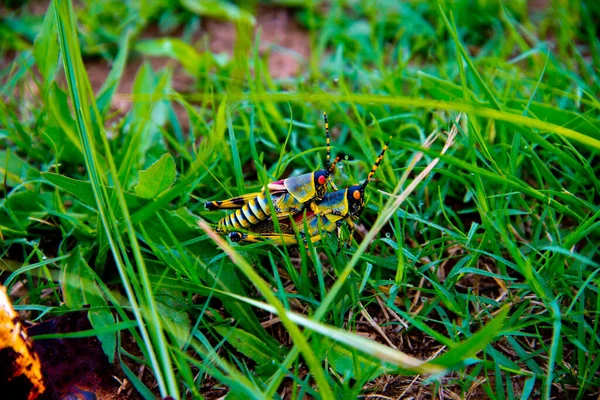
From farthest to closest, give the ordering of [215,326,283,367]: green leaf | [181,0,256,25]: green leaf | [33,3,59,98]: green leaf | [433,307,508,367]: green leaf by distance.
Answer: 1. [181,0,256,25]: green leaf
2. [33,3,59,98]: green leaf
3. [215,326,283,367]: green leaf
4. [433,307,508,367]: green leaf

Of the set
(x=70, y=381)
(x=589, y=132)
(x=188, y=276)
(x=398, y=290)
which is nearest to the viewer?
(x=70, y=381)

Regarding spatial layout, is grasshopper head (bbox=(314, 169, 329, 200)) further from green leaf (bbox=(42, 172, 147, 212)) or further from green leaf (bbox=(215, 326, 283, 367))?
green leaf (bbox=(42, 172, 147, 212))

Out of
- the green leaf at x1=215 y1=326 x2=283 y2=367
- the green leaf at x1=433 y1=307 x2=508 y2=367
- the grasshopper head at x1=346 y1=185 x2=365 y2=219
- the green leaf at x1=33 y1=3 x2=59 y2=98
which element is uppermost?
the green leaf at x1=33 y1=3 x2=59 y2=98

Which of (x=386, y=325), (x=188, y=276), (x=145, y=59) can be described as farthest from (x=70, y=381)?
(x=145, y=59)

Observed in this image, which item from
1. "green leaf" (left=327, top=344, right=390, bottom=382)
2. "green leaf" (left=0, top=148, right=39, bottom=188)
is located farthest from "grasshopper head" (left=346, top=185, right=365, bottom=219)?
"green leaf" (left=0, top=148, right=39, bottom=188)

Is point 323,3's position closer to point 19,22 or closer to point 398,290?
point 19,22

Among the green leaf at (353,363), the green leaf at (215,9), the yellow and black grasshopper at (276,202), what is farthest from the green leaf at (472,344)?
the green leaf at (215,9)

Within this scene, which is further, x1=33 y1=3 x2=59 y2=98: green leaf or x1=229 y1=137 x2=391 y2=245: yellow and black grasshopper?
x1=33 y1=3 x2=59 y2=98: green leaf

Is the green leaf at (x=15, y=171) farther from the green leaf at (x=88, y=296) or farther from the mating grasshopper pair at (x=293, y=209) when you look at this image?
the mating grasshopper pair at (x=293, y=209)
